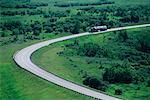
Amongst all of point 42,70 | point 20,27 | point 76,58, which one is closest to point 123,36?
point 76,58

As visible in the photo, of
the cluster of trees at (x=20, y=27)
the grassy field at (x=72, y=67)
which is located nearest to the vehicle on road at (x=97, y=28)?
the grassy field at (x=72, y=67)

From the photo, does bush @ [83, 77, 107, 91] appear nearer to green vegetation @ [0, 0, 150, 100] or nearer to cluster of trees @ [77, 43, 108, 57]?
green vegetation @ [0, 0, 150, 100]

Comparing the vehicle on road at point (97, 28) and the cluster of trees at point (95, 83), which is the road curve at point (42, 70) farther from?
the vehicle on road at point (97, 28)

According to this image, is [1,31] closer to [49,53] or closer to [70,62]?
[49,53]

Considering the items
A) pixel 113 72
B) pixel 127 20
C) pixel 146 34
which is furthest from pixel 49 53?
pixel 127 20

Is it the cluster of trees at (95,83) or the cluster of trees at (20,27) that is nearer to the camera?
the cluster of trees at (95,83)

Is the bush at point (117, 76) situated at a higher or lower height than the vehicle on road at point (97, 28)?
lower

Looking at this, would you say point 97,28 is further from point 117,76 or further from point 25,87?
point 25,87

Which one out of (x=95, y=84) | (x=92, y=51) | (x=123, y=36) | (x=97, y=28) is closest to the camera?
(x=95, y=84)
